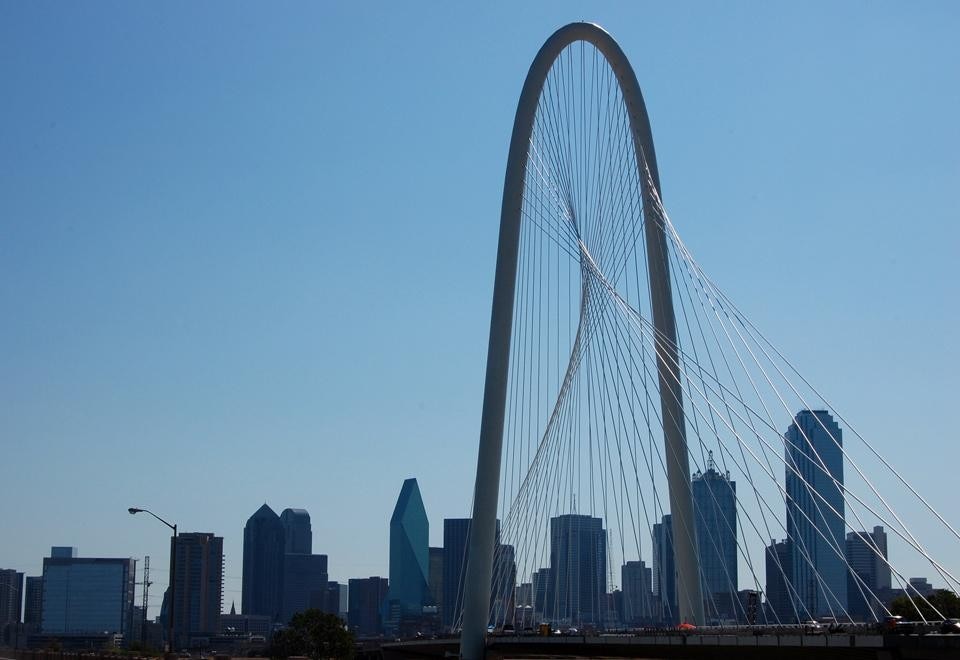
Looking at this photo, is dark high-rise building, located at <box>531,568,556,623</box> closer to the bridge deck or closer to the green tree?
the bridge deck

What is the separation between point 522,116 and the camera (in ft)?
178

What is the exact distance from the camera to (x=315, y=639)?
115 m

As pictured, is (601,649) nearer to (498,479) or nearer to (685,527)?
(685,527)

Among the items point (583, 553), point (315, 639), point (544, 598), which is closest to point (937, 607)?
point (544, 598)

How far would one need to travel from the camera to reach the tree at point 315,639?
378 ft

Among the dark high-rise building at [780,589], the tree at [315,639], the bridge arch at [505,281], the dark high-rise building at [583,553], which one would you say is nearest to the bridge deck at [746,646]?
the bridge arch at [505,281]

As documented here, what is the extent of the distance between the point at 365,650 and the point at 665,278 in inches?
2886

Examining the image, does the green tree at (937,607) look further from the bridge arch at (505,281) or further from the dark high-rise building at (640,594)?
the bridge arch at (505,281)

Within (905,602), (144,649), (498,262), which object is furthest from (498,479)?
(144,649)

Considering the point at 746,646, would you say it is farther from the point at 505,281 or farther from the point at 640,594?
the point at 640,594

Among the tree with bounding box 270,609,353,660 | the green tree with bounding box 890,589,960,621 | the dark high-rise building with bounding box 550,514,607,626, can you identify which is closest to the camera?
the green tree with bounding box 890,589,960,621

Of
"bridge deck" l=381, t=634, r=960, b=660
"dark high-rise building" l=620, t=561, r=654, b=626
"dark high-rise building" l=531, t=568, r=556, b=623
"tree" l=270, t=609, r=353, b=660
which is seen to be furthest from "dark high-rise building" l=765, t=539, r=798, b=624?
"bridge deck" l=381, t=634, r=960, b=660

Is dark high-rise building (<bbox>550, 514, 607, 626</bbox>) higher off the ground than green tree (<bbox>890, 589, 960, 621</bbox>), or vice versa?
dark high-rise building (<bbox>550, 514, 607, 626</bbox>)

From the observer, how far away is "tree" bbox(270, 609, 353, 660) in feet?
378
